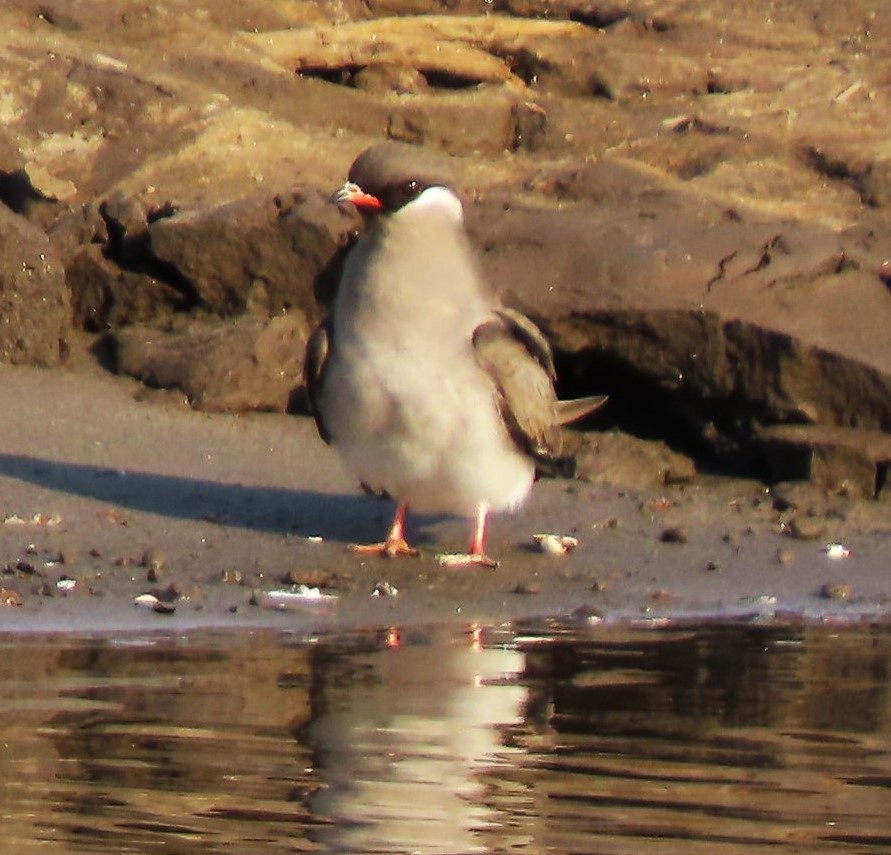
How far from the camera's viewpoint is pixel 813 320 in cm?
959

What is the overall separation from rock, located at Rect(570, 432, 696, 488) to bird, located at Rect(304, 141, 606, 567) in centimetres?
128

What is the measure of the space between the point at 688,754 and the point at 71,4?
8223 millimetres

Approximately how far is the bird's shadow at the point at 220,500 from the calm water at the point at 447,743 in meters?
1.59

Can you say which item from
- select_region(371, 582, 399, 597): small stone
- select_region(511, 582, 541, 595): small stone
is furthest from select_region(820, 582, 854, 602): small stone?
select_region(371, 582, 399, 597): small stone

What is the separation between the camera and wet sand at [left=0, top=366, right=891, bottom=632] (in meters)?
7.39

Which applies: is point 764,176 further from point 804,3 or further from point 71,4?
point 71,4

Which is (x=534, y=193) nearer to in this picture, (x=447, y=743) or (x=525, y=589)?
(x=525, y=589)

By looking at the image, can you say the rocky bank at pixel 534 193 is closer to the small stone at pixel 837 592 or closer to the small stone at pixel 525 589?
the small stone at pixel 837 592

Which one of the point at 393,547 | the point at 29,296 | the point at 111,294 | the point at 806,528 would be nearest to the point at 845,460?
the point at 806,528

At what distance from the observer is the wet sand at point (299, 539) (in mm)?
7387

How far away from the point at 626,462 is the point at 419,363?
1.94m

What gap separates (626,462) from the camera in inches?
374

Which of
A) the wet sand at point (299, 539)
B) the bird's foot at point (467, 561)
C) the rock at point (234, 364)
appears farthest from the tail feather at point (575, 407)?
the rock at point (234, 364)

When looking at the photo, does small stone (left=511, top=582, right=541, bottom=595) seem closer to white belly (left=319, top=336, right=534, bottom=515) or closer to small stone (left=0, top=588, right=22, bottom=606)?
white belly (left=319, top=336, right=534, bottom=515)
